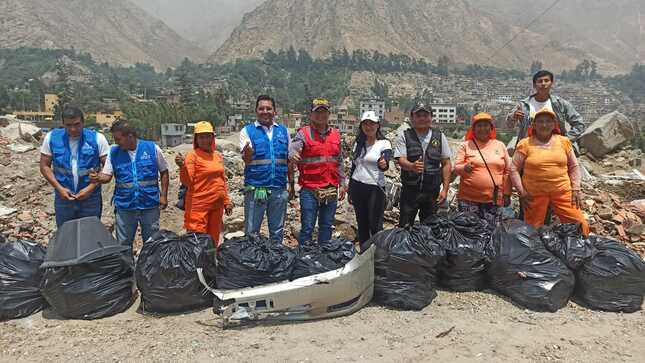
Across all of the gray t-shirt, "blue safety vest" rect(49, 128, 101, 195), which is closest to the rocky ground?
"blue safety vest" rect(49, 128, 101, 195)

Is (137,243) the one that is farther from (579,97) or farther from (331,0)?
(331,0)

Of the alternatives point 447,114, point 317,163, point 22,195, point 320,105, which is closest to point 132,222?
point 317,163

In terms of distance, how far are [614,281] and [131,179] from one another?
3820 mm

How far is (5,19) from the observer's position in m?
165

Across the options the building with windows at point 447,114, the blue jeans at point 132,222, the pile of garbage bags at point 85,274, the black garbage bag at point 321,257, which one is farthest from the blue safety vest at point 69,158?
the building with windows at point 447,114

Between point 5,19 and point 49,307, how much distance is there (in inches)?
8077

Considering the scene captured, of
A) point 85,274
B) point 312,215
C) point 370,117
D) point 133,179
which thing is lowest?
point 85,274


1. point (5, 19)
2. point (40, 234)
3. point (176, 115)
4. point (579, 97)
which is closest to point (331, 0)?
point (579, 97)

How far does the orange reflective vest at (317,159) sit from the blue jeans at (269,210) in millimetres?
242

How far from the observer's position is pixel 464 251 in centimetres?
357

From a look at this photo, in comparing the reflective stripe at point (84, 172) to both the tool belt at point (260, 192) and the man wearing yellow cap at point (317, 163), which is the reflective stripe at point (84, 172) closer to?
the tool belt at point (260, 192)

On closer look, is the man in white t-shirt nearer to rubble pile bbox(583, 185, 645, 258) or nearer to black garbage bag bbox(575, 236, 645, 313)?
black garbage bag bbox(575, 236, 645, 313)

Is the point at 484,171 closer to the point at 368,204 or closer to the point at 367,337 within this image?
the point at 368,204

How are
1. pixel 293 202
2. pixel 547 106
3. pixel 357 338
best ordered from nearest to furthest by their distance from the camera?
pixel 357 338 → pixel 547 106 → pixel 293 202
